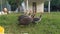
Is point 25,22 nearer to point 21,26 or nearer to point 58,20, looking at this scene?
point 21,26

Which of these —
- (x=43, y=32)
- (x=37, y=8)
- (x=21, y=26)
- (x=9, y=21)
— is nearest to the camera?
(x=43, y=32)

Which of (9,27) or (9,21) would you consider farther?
(9,21)

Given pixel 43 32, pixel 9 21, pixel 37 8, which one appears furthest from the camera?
pixel 37 8

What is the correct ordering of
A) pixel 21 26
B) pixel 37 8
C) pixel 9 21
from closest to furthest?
1. pixel 21 26
2. pixel 9 21
3. pixel 37 8

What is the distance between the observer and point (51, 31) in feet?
34.1

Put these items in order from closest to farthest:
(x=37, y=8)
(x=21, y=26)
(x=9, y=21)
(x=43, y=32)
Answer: (x=43, y=32)
(x=21, y=26)
(x=9, y=21)
(x=37, y=8)

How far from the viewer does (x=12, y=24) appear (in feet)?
37.1

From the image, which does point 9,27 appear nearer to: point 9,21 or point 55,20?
point 9,21

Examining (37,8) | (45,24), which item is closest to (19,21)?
(45,24)

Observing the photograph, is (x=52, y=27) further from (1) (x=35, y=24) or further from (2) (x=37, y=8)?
(2) (x=37, y=8)

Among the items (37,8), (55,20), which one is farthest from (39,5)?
(55,20)

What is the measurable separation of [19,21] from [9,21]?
0.80 meters

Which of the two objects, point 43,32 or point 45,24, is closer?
point 43,32

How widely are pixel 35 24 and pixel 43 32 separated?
98 cm
